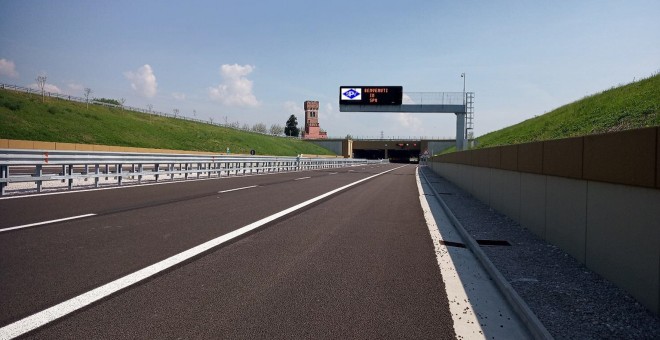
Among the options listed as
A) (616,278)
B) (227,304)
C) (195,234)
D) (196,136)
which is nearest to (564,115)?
(616,278)

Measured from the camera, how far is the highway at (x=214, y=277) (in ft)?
12.4

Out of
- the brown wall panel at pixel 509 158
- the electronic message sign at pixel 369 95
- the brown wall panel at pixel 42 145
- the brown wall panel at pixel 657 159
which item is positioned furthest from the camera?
the electronic message sign at pixel 369 95

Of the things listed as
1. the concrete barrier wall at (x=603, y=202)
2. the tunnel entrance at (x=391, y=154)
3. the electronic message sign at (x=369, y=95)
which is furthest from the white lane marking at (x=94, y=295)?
the tunnel entrance at (x=391, y=154)

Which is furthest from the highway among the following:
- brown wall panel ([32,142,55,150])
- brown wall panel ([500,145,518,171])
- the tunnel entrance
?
the tunnel entrance

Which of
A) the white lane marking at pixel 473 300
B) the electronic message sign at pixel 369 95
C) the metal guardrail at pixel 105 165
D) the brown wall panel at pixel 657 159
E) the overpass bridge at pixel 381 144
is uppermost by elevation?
the electronic message sign at pixel 369 95

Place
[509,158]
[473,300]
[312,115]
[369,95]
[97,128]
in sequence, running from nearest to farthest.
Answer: [473,300] < [509,158] < [369,95] < [97,128] < [312,115]

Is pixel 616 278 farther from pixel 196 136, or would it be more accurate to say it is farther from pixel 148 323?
pixel 196 136

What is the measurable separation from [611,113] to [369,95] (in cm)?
3177

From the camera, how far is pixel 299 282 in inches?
201

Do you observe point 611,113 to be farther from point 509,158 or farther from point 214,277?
point 214,277

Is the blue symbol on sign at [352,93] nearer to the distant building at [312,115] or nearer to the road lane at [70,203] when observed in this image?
the road lane at [70,203]

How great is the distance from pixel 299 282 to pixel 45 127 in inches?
2077

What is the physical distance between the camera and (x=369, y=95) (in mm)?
42938

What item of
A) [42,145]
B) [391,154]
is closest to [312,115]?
[391,154]
